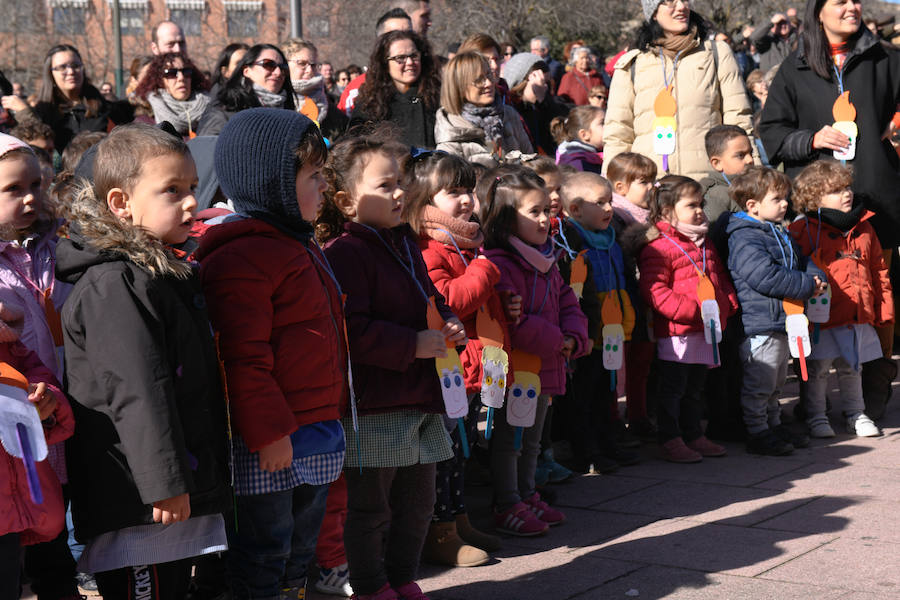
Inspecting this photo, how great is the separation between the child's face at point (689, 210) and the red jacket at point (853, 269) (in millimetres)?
1005

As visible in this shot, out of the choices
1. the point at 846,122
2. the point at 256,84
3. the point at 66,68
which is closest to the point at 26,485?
the point at 256,84

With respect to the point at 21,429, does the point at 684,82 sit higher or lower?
higher

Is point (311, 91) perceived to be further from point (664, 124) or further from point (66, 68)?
point (664, 124)

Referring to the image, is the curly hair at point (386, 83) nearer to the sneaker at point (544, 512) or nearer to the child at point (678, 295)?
the child at point (678, 295)

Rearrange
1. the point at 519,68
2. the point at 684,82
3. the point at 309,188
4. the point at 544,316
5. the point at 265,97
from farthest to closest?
the point at 519,68, the point at 684,82, the point at 265,97, the point at 544,316, the point at 309,188

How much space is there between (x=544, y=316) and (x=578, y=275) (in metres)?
0.63

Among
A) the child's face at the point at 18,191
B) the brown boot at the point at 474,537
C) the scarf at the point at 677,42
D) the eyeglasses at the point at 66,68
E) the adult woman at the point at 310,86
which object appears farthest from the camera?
the eyeglasses at the point at 66,68

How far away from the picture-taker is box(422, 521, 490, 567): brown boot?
459 centimetres

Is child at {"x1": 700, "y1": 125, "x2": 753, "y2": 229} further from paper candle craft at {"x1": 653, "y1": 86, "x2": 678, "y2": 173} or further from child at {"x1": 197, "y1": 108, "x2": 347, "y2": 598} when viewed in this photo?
child at {"x1": 197, "y1": 108, "x2": 347, "y2": 598}

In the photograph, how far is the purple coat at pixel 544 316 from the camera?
5.02 metres

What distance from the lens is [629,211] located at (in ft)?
21.7

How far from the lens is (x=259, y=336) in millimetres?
3174

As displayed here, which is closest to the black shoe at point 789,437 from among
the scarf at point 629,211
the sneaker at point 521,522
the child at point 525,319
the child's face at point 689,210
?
the child's face at point 689,210

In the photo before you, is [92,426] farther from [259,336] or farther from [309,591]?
[309,591]
